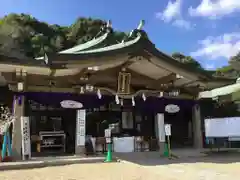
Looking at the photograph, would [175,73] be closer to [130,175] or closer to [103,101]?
[103,101]

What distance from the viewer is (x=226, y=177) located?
579 centimetres

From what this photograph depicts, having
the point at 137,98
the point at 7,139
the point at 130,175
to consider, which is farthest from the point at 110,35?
the point at 130,175

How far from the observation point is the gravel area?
584cm

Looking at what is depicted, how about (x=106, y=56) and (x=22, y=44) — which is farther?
(x=22, y=44)

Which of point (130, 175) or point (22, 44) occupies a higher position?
point (22, 44)

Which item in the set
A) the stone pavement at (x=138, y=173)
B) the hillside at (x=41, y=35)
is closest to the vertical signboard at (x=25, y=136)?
the stone pavement at (x=138, y=173)

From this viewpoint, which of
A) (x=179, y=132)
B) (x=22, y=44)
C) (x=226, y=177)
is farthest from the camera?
(x=22, y=44)

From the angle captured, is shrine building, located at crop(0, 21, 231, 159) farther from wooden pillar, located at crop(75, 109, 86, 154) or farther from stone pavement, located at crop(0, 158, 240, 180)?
stone pavement, located at crop(0, 158, 240, 180)

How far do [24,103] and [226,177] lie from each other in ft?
22.1

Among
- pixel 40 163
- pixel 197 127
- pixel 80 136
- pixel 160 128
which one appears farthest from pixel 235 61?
pixel 40 163

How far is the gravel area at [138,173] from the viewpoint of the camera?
584 cm

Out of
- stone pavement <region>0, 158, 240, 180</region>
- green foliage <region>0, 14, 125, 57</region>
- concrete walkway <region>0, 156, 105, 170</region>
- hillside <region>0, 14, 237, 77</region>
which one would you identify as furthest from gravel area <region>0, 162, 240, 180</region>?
hillside <region>0, 14, 237, 77</region>

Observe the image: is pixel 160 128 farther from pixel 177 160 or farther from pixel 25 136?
pixel 25 136

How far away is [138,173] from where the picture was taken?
640cm
